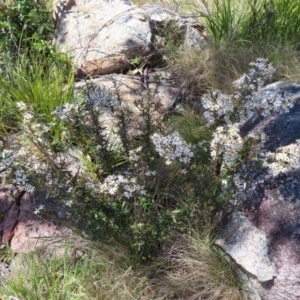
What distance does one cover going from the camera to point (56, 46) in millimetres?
3967

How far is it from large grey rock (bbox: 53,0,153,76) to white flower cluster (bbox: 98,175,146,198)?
2.09 meters

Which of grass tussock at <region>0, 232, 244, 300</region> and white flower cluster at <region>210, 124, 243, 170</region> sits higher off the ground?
white flower cluster at <region>210, 124, 243, 170</region>

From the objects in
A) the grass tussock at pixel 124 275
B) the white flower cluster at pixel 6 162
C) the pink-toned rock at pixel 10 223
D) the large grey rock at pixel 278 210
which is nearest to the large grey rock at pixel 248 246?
the large grey rock at pixel 278 210

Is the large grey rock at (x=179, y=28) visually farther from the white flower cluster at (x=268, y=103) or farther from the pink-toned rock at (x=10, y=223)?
the pink-toned rock at (x=10, y=223)

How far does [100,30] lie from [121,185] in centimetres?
252

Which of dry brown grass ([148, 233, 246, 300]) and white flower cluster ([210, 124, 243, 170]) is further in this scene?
dry brown grass ([148, 233, 246, 300])

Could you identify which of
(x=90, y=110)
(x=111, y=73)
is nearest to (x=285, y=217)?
(x=90, y=110)

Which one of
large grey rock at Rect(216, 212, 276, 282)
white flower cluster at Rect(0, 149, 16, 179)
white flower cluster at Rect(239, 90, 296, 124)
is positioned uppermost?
white flower cluster at Rect(239, 90, 296, 124)

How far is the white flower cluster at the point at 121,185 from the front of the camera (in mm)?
1864

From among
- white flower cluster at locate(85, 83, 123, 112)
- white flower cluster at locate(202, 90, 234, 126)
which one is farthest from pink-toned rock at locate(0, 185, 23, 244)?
white flower cluster at locate(202, 90, 234, 126)

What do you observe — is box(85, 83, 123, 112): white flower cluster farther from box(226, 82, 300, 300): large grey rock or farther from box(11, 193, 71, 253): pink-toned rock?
box(11, 193, 71, 253): pink-toned rock

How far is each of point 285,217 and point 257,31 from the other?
2.46 metres

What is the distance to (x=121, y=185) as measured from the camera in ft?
6.36

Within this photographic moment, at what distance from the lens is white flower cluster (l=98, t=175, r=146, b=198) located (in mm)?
1864
